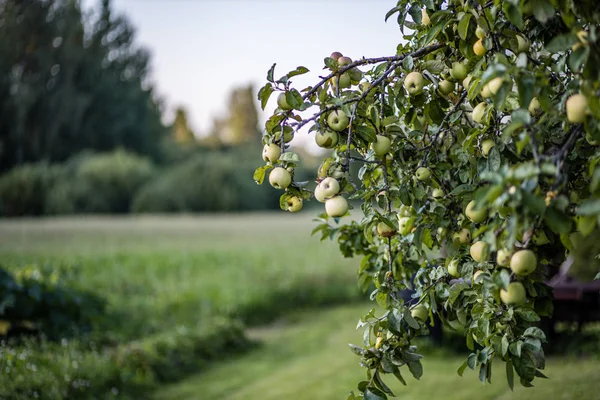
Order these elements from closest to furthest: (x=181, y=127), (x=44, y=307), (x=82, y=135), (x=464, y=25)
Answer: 1. (x=464, y=25)
2. (x=44, y=307)
3. (x=82, y=135)
4. (x=181, y=127)

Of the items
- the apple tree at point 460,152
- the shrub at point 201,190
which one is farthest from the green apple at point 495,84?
the shrub at point 201,190

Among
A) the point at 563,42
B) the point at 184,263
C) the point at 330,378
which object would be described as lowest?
the point at 330,378

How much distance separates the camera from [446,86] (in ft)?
4.65

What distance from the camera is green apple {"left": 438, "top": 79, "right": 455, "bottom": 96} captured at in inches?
55.7

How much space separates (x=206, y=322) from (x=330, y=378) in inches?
67.6

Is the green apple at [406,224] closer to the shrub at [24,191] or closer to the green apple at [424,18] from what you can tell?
the green apple at [424,18]

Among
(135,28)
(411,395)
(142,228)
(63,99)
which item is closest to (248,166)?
(142,228)

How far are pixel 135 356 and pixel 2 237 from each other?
517cm

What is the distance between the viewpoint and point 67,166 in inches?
372

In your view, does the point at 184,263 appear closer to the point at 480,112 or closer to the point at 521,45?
the point at 480,112

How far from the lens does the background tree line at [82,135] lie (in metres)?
8.77

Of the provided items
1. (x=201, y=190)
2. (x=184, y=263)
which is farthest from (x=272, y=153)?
(x=201, y=190)

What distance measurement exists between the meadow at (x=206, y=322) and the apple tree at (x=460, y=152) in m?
1.24

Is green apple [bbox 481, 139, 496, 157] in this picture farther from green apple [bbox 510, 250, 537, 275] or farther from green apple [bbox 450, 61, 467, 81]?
green apple [bbox 510, 250, 537, 275]
